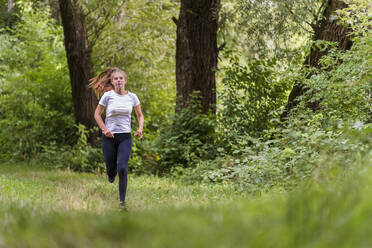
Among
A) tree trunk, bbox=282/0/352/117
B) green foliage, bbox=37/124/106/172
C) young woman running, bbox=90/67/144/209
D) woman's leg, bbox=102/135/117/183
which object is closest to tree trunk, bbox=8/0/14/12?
green foliage, bbox=37/124/106/172

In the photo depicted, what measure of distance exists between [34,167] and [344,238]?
49.8ft

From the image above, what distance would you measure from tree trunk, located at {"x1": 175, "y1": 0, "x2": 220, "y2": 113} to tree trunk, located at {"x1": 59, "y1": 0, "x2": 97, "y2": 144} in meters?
4.02

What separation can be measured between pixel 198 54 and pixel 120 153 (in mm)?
7057

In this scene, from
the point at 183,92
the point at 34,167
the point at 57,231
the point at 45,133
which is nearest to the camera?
the point at 57,231

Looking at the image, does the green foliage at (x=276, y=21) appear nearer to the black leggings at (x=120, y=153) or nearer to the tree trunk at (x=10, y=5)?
the black leggings at (x=120, y=153)

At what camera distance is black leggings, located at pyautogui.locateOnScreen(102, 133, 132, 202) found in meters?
7.14

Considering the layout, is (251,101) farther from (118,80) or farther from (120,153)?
(120,153)

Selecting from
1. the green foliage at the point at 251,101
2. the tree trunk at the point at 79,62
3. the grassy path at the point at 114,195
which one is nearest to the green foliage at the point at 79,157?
the tree trunk at the point at 79,62

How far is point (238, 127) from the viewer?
12.4m

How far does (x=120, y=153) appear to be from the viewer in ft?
24.2

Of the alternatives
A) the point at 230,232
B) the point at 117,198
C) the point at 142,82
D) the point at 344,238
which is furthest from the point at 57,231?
the point at 142,82

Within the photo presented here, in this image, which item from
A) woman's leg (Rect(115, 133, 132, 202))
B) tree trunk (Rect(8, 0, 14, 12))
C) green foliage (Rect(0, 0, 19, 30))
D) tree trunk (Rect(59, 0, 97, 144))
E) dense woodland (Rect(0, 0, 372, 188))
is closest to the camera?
woman's leg (Rect(115, 133, 132, 202))

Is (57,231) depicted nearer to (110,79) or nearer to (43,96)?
(110,79)

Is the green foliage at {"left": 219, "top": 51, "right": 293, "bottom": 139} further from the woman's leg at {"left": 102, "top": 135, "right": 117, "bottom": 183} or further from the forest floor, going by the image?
the forest floor
